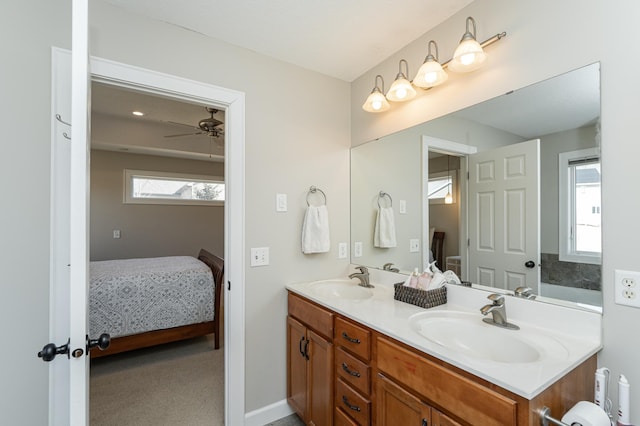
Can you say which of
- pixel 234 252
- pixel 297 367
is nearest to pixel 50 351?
pixel 234 252

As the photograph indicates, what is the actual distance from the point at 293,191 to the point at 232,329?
99cm

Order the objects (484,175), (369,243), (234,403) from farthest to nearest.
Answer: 1. (369,243)
2. (234,403)
3. (484,175)

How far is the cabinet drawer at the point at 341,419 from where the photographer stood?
144 cm

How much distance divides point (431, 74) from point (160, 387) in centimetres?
305

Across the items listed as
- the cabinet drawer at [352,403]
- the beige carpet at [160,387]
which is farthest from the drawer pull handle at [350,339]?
the beige carpet at [160,387]

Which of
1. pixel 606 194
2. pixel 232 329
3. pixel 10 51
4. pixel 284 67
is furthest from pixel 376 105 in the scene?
pixel 10 51

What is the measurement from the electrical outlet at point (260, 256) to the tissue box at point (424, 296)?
893 mm

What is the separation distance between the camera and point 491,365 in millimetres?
922

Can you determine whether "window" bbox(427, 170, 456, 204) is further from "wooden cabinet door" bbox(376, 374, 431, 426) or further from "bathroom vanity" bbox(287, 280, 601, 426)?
"wooden cabinet door" bbox(376, 374, 431, 426)

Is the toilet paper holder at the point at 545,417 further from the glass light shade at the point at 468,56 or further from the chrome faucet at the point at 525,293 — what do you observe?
the glass light shade at the point at 468,56

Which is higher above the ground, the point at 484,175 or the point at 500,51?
the point at 500,51

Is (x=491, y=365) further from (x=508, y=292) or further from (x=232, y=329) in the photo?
(x=232, y=329)

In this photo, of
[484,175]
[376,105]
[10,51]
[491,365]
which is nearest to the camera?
[491,365]

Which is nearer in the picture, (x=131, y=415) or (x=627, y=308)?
(x=627, y=308)
